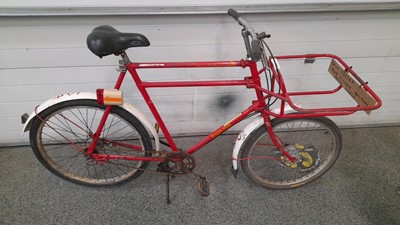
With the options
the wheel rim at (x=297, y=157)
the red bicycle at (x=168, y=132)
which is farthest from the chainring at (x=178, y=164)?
the wheel rim at (x=297, y=157)

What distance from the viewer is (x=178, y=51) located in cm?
153

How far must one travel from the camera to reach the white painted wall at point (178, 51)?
1396mm

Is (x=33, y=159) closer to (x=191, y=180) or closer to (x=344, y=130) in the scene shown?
(x=191, y=180)

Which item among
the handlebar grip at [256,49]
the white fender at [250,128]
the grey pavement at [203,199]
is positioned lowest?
the grey pavement at [203,199]

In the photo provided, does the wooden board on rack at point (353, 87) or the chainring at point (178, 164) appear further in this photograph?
the chainring at point (178, 164)

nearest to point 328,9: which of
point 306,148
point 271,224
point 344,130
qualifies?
point 306,148

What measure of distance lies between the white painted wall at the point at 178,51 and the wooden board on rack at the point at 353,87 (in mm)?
434

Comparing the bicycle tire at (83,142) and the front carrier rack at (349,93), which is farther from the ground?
the front carrier rack at (349,93)

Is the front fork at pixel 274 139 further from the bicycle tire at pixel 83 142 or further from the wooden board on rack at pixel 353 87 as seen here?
the bicycle tire at pixel 83 142

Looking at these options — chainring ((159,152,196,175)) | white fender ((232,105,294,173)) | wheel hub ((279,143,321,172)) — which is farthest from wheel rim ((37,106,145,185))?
wheel hub ((279,143,321,172))

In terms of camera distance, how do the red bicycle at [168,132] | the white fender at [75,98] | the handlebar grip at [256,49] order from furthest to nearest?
1. the white fender at [75,98]
2. the red bicycle at [168,132]
3. the handlebar grip at [256,49]

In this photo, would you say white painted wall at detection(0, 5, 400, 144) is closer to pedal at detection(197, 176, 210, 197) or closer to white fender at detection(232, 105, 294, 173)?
white fender at detection(232, 105, 294, 173)

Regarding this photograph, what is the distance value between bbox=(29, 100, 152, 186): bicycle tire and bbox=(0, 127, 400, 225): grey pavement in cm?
11

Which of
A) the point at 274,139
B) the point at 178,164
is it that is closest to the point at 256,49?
the point at 274,139
